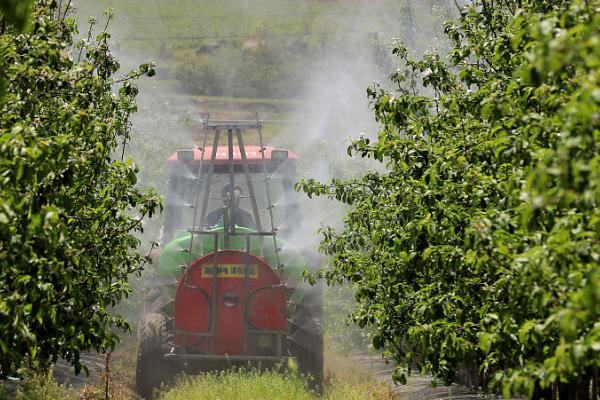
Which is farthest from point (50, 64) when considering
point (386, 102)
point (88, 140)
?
point (386, 102)

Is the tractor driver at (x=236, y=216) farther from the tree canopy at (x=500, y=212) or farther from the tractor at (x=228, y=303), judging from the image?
the tree canopy at (x=500, y=212)

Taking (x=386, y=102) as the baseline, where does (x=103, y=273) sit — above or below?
below

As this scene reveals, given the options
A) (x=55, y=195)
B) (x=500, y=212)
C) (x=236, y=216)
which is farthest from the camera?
(x=236, y=216)

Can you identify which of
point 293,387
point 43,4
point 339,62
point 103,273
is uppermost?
point 339,62

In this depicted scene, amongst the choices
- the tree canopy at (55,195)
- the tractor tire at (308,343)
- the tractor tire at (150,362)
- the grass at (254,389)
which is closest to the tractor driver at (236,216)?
the tractor tire at (308,343)

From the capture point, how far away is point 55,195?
17.5 ft

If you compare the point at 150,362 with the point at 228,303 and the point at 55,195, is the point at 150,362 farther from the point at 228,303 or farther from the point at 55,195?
the point at 55,195

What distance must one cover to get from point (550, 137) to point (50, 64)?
332 centimetres

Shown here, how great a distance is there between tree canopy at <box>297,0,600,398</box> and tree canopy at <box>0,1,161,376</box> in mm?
2147

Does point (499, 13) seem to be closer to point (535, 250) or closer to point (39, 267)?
point (535, 250)

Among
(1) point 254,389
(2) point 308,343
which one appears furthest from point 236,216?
(1) point 254,389

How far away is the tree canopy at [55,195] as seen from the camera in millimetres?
4711

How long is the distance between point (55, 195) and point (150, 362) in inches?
273

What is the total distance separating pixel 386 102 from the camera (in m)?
6.89
